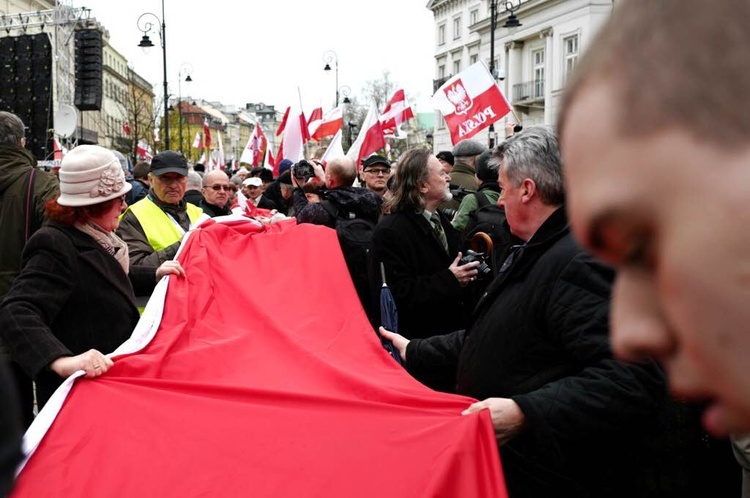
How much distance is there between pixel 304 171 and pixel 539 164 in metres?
4.90

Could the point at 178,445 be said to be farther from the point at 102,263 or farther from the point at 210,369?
the point at 102,263

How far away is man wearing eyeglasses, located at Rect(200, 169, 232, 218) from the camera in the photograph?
8250 mm

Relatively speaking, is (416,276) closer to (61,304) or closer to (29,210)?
(61,304)

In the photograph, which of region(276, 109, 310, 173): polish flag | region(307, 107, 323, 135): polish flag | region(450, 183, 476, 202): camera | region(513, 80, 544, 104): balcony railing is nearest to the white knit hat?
region(450, 183, 476, 202): camera

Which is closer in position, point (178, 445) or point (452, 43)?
point (178, 445)

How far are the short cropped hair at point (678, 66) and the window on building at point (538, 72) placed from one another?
173 feet

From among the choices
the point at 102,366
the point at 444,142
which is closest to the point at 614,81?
the point at 102,366

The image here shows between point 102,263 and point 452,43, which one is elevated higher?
point 452,43

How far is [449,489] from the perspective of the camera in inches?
103

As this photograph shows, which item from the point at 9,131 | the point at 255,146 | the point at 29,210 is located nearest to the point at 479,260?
the point at 29,210

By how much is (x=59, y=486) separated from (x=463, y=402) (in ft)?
4.71

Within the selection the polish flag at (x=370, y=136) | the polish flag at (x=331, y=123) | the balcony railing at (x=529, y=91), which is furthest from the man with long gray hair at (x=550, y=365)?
the balcony railing at (x=529, y=91)

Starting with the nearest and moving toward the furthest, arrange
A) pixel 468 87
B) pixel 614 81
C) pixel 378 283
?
pixel 614 81 → pixel 378 283 → pixel 468 87

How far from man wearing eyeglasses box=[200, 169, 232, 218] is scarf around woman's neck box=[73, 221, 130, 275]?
163 inches
